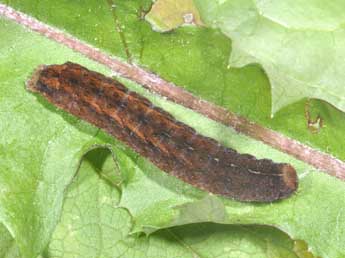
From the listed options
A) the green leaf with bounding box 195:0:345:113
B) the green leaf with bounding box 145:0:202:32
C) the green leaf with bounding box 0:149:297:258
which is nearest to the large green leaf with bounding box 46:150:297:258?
the green leaf with bounding box 0:149:297:258

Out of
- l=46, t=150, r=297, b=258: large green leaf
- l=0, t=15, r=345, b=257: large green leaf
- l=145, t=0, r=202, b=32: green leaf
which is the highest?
l=145, t=0, r=202, b=32: green leaf

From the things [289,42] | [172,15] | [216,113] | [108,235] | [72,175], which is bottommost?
[108,235]

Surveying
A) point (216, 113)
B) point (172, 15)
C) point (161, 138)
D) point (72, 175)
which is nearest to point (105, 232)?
point (72, 175)

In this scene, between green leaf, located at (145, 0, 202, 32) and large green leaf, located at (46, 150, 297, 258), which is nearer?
green leaf, located at (145, 0, 202, 32)

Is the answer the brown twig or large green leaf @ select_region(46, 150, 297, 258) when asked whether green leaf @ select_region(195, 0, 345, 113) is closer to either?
the brown twig

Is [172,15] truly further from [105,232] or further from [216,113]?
[105,232]

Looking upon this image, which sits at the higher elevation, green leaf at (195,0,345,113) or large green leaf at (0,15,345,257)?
green leaf at (195,0,345,113)
